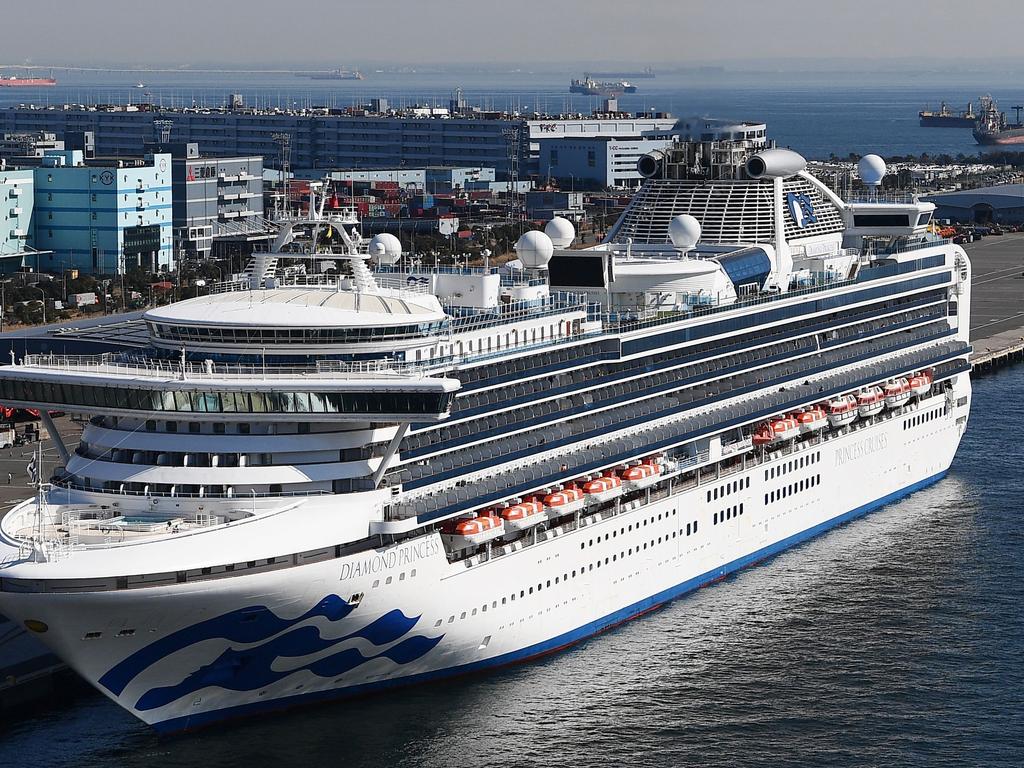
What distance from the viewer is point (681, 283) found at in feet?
159

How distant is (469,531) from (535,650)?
407 cm

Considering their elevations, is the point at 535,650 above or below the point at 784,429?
below

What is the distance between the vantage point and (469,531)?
1517 inches

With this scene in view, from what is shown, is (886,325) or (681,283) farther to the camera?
(886,325)

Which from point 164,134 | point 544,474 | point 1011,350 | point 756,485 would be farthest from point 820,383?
point 164,134

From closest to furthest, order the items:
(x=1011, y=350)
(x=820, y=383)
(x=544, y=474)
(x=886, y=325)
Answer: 1. (x=544, y=474)
2. (x=820, y=383)
3. (x=886, y=325)
4. (x=1011, y=350)

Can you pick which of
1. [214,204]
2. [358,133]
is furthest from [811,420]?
[358,133]

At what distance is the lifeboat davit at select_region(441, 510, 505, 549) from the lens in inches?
1519

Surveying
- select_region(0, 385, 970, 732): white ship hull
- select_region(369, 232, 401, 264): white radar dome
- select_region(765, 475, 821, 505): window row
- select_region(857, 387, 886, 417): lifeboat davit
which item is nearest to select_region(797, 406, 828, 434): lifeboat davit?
select_region(765, 475, 821, 505): window row

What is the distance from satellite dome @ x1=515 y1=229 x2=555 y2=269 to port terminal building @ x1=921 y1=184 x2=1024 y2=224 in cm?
11835

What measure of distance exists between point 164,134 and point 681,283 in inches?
5230

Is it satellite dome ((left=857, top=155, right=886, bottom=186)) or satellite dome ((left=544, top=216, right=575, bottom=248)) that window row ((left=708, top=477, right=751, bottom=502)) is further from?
satellite dome ((left=857, top=155, right=886, bottom=186))

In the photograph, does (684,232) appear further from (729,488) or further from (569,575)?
(569,575)

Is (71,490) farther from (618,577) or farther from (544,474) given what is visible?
(618,577)
